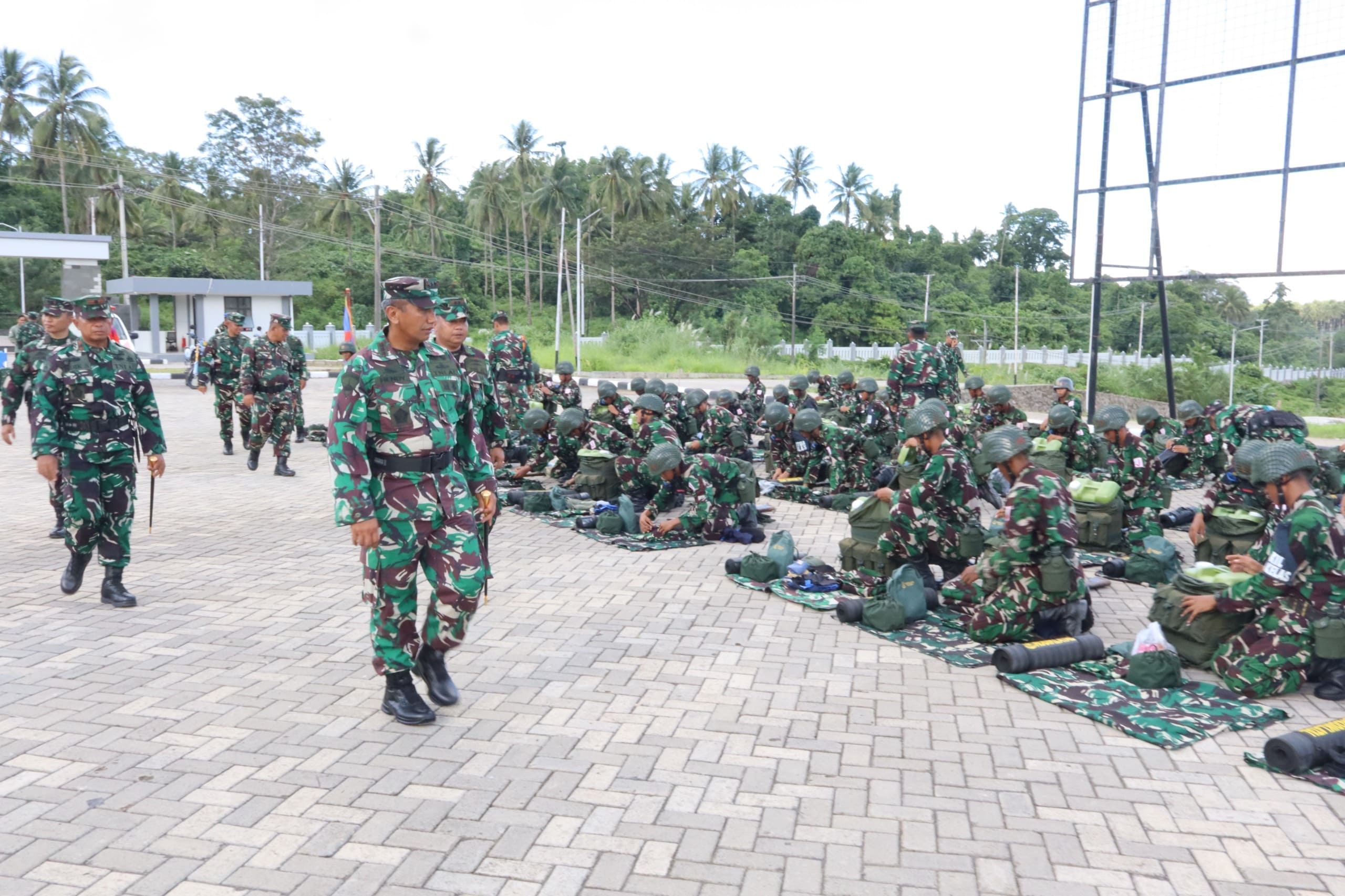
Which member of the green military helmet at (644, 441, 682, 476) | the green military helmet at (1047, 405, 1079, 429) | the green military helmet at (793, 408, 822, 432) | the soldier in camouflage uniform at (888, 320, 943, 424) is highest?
the soldier in camouflage uniform at (888, 320, 943, 424)

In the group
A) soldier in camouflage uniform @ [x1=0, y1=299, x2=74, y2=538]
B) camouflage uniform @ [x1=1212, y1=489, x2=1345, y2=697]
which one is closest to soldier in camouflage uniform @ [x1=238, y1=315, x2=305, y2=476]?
soldier in camouflage uniform @ [x1=0, y1=299, x2=74, y2=538]

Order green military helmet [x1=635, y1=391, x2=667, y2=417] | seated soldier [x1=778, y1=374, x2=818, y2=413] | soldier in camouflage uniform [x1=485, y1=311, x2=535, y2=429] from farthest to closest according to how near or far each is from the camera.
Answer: seated soldier [x1=778, y1=374, x2=818, y2=413] < soldier in camouflage uniform [x1=485, y1=311, x2=535, y2=429] < green military helmet [x1=635, y1=391, x2=667, y2=417]

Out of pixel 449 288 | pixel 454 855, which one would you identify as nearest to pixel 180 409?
pixel 454 855

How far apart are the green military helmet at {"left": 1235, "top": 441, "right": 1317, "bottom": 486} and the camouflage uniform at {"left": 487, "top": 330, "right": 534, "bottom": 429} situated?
8.57 metres

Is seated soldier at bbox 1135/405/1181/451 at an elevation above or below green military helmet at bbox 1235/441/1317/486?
below

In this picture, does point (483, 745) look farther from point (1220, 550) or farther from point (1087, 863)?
point (1220, 550)

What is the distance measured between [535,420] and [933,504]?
5678 millimetres

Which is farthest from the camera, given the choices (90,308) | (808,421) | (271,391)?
(271,391)

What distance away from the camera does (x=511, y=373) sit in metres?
12.3

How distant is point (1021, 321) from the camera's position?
5491 cm

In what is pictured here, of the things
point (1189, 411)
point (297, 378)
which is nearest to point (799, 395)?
point (1189, 411)

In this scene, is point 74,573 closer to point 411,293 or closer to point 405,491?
point 405,491

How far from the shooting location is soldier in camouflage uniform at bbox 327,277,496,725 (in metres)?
4.25

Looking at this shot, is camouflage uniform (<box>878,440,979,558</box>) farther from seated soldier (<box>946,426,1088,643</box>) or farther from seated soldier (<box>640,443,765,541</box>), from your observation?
seated soldier (<box>640,443,765,541</box>)
